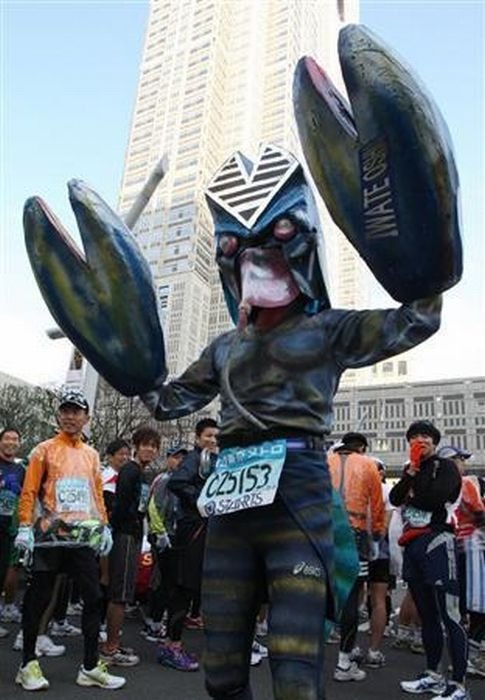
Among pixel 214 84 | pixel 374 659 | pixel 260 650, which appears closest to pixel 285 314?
pixel 260 650

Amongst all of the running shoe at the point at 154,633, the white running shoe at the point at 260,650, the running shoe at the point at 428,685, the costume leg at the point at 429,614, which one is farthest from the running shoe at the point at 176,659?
the costume leg at the point at 429,614

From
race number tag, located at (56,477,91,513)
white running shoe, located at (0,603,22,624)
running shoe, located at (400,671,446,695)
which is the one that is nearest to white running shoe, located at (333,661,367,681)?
running shoe, located at (400,671,446,695)

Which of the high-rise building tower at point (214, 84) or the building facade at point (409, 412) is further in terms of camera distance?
the high-rise building tower at point (214, 84)

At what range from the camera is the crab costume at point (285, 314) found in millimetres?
1892

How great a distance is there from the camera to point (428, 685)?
171 inches

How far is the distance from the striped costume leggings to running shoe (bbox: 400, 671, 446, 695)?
9.27 ft

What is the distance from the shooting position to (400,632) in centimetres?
623

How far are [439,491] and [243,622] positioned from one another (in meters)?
2.55

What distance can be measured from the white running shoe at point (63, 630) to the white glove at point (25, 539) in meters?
2.11

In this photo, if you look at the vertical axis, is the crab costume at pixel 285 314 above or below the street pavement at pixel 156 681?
above

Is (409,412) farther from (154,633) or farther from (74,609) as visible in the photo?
(154,633)

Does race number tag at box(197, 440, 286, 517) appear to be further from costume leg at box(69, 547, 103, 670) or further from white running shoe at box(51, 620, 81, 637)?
white running shoe at box(51, 620, 81, 637)

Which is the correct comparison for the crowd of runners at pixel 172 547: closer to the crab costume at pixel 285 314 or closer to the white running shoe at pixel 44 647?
the white running shoe at pixel 44 647

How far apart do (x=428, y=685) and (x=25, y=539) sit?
285 centimetres
